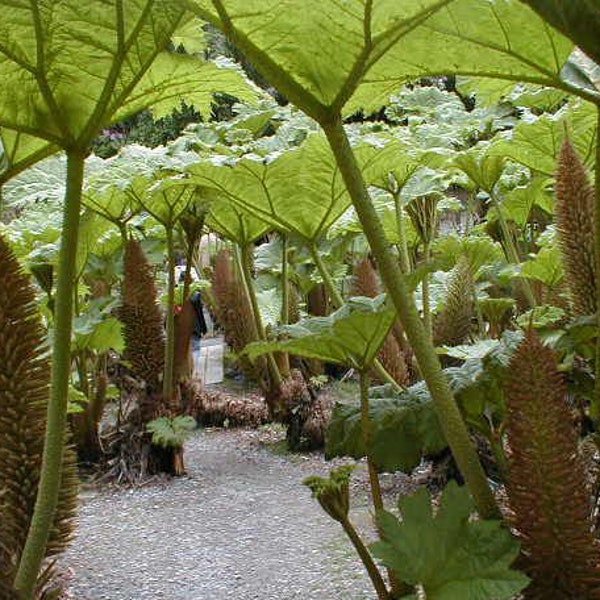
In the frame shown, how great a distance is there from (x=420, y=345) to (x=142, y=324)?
6.67 feet

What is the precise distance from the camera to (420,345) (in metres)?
0.98

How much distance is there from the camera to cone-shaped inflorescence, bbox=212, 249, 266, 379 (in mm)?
3824

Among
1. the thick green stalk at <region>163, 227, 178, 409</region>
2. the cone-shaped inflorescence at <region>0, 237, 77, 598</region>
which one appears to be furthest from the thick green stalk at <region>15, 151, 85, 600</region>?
the thick green stalk at <region>163, 227, 178, 409</region>

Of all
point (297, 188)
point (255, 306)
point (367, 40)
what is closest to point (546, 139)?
point (297, 188)

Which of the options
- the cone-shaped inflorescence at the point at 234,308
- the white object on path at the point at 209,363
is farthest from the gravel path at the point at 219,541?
the white object on path at the point at 209,363

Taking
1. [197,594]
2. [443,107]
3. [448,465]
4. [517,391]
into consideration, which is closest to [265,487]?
[448,465]

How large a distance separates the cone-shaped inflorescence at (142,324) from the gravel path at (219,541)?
37 centimetres

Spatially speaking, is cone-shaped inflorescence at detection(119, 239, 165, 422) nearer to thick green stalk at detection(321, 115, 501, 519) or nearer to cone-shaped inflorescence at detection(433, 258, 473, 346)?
cone-shaped inflorescence at detection(433, 258, 473, 346)

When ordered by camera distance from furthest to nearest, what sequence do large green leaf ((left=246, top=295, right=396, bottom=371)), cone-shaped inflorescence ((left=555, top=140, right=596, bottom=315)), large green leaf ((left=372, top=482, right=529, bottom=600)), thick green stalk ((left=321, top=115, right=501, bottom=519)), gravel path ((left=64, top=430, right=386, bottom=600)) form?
gravel path ((left=64, top=430, right=386, bottom=600)) → cone-shaped inflorescence ((left=555, top=140, right=596, bottom=315)) → large green leaf ((left=246, top=295, right=396, bottom=371)) → thick green stalk ((left=321, top=115, right=501, bottom=519)) → large green leaf ((left=372, top=482, right=529, bottom=600))

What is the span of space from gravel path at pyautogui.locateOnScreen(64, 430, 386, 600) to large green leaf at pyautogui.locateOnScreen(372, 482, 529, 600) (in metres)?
0.76

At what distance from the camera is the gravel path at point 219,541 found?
1.75m

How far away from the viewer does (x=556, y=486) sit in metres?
0.86

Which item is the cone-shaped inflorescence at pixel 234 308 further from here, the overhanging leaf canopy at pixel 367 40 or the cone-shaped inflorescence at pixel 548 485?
the cone-shaped inflorescence at pixel 548 485

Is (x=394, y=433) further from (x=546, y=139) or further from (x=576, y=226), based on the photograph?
(x=546, y=139)
